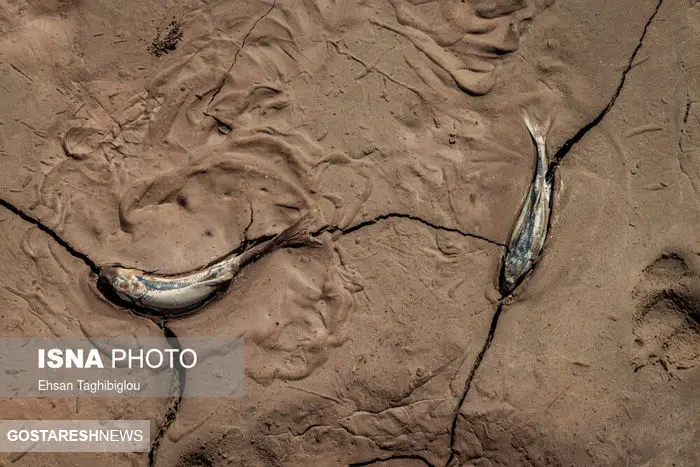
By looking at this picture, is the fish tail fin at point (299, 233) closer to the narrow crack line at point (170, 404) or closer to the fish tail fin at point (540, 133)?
the narrow crack line at point (170, 404)

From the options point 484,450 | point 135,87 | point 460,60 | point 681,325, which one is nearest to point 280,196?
point 135,87

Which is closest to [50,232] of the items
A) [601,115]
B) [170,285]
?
[170,285]

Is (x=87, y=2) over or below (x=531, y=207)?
over

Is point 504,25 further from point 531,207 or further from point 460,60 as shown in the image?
point 531,207

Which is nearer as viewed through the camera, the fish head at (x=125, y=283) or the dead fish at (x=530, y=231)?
the fish head at (x=125, y=283)

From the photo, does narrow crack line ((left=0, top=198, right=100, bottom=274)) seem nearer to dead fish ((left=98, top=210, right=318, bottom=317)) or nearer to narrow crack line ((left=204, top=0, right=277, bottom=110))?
dead fish ((left=98, top=210, right=318, bottom=317))

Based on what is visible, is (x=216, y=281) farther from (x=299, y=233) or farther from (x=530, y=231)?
(x=530, y=231)

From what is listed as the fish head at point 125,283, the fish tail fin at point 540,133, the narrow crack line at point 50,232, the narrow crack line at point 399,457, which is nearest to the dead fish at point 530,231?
the fish tail fin at point 540,133
